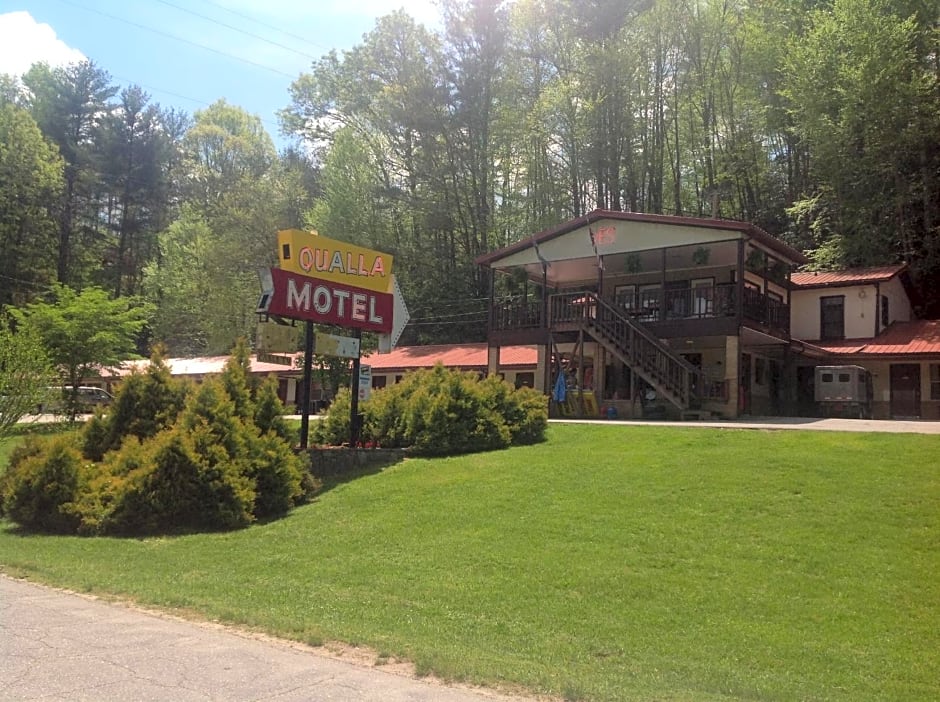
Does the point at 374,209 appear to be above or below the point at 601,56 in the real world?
below

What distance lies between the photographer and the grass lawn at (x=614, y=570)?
6.45 m

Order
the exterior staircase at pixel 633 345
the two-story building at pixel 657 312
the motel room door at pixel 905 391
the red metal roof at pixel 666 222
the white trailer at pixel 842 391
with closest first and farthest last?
the exterior staircase at pixel 633 345, the two-story building at pixel 657 312, the red metal roof at pixel 666 222, the white trailer at pixel 842 391, the motel room door at pixel 905 391

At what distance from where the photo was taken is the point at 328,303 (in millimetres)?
18703

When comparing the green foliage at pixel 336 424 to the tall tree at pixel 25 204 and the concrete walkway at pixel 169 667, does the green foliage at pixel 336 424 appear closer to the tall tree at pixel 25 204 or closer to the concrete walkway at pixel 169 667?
the concrete walkway at pixel 169 667

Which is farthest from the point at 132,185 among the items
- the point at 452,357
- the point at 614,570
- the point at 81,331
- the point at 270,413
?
the point at 614,570

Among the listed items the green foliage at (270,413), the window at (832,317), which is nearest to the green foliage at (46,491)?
the green foliage at (270,413)

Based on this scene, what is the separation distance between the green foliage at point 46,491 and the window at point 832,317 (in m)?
27.4

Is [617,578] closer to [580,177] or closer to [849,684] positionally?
[849,684]

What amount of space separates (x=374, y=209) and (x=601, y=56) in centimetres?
1624

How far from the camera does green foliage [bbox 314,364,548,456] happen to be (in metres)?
18.3

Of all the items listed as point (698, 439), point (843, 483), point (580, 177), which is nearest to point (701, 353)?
point (698, 439)

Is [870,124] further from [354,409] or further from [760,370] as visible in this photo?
[354,409]

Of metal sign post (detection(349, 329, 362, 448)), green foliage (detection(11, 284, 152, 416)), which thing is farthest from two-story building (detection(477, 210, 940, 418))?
green foliage (detection(11, 284, 152, 416))

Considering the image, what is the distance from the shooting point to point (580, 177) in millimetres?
44312
